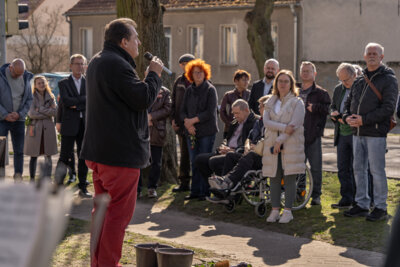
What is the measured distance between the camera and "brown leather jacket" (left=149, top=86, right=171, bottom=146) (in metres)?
10.9

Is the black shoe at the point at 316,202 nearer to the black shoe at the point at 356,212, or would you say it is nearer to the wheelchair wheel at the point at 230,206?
the black shoe at the point at 356,212

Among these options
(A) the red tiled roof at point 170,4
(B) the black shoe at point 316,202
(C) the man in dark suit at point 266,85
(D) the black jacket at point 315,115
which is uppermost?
(A) the red tiled roof at point 170,4

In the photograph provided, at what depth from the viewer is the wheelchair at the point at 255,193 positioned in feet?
31.2

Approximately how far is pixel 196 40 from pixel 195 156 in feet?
91.6

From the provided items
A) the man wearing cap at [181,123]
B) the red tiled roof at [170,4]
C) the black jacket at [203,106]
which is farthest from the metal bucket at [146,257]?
the red tiled roof at [170,4]

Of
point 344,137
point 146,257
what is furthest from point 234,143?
point 146,257

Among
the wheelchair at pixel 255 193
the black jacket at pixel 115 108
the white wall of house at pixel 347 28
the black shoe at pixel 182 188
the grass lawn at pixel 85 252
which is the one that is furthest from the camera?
the white wall of house at pixel 347 28

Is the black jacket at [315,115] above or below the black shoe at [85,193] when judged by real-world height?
above

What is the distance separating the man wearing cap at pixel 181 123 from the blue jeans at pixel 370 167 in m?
2.85

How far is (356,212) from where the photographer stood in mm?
9008

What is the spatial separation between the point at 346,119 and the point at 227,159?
1.84 meters

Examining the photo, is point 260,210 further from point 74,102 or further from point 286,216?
point 74,102

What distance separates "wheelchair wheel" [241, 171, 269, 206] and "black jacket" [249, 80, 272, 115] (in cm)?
127

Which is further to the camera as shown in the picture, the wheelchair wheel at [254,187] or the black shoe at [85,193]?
the black shoe at [85,193]
